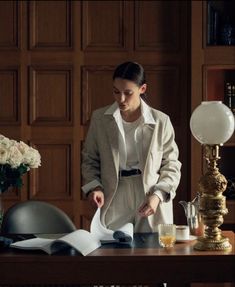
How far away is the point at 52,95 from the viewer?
482 centimetres

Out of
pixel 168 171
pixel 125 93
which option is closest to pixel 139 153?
pixel 168 171

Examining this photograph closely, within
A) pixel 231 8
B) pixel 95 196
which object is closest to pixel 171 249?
pixel 95 196

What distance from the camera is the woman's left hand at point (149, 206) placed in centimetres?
299

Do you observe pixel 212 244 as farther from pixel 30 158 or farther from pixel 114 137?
pixel 114 137

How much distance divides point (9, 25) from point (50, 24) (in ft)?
0.91

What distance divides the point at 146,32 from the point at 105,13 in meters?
0.31

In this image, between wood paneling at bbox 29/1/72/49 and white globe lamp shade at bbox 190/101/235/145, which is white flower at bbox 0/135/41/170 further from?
wood paneling at bbox 29/1/72/49

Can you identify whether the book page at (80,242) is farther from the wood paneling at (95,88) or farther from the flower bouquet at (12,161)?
the wood paneling at (95,88)

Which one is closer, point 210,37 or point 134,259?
point 134,259

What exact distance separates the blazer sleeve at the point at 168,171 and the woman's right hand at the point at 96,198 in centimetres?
24

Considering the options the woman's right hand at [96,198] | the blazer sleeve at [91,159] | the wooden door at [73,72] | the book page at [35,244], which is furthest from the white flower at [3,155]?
the wooden door at [73,72]

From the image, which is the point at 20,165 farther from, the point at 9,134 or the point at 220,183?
the point at 9,134

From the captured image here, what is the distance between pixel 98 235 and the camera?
8.88 feet

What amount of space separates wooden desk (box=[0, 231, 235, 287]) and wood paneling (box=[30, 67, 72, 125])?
96.3 inches
